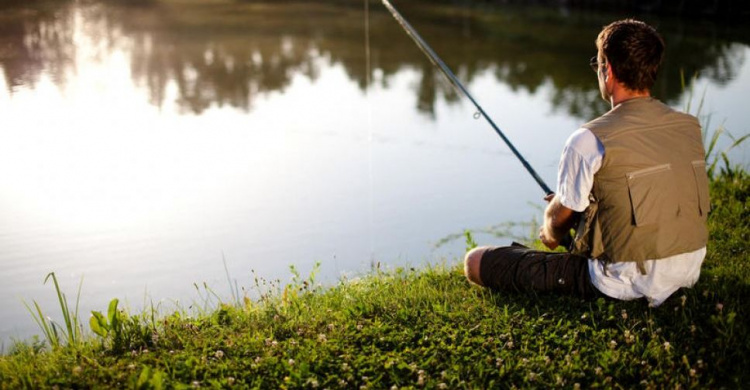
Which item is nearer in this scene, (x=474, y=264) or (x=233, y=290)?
(x=474, y=264)

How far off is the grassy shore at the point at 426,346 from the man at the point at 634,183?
0.60ft

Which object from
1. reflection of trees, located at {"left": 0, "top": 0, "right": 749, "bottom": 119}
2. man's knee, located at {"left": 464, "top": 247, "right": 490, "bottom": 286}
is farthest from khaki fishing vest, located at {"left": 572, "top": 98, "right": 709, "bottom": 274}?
reflection of trees, located at {"left": 0, "top": 0, "right": 749, "bottom": 119}

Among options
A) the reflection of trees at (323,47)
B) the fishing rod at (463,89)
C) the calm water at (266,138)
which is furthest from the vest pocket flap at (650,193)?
the reflection of trees at (323,47)

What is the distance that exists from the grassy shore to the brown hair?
84 centimetres

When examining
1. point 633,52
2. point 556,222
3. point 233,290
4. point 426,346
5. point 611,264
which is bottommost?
point 233,290

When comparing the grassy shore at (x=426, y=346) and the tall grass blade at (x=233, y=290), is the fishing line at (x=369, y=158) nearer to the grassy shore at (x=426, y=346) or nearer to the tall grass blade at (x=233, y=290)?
the tall grass blade at (x=233, y=290)

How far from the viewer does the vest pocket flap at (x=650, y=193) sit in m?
2.85

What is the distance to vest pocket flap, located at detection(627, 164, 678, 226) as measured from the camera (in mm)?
2848

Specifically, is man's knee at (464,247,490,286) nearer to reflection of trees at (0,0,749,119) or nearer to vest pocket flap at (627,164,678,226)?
vest pocket flap at (627,164,678,226)

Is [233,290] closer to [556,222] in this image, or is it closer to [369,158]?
[556,222]

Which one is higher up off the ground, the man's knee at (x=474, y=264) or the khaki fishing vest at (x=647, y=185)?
the khaki fishing vest at (x=647, y=185)

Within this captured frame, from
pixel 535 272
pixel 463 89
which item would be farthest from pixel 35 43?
pixel 535 272

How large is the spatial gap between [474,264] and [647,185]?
2.81 ft

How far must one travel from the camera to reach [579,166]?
285 cm
